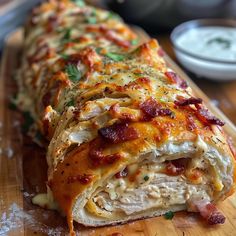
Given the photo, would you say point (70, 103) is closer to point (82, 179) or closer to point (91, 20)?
point (82, 179)

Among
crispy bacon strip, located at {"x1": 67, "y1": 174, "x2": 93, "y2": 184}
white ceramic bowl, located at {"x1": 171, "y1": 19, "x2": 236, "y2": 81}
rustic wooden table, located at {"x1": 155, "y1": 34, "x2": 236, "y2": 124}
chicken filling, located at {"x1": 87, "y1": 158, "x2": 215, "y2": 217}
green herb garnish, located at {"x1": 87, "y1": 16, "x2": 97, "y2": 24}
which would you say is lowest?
rustic wooden table, located at {"x1": 155, "y1": 34, "x2": 236, "y2": 124}

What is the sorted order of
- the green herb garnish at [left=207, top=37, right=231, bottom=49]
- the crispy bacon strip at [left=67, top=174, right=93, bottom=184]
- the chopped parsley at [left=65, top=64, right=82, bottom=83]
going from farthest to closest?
the green herb garnish at [left=207, top=37, right=231, bottom=49], the chopped parsley at [left=65, top=64, right=82, bottom=83], the crispy bacon strip at [left=67, top=174, right=93, bottom=184]

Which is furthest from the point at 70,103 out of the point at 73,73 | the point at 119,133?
the point at 119,133

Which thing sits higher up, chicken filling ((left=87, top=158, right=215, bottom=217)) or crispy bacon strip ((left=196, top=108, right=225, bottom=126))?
crispy bacon strip ((left=196, top=108, right=225, bottom=126))

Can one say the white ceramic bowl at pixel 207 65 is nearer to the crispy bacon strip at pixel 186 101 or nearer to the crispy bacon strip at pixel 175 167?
the crispy bacon strip at pixel 186 101

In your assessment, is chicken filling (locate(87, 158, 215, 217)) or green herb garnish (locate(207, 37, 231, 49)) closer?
chicken filling (locate(87, 158, 215, 217))

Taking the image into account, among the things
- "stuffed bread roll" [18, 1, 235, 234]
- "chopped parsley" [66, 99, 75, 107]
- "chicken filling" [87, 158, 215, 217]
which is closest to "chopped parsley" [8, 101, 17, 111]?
"stuffed bread roll" [18, 1, 235, 234]

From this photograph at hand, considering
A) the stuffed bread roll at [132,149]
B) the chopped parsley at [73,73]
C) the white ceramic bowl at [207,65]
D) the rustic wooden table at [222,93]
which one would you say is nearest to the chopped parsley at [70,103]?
the stuffed bread roll at [132,149]

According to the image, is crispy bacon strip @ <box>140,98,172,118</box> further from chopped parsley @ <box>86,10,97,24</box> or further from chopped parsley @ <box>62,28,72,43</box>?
chopped parsley @ <box>86,10,97,24</box>
